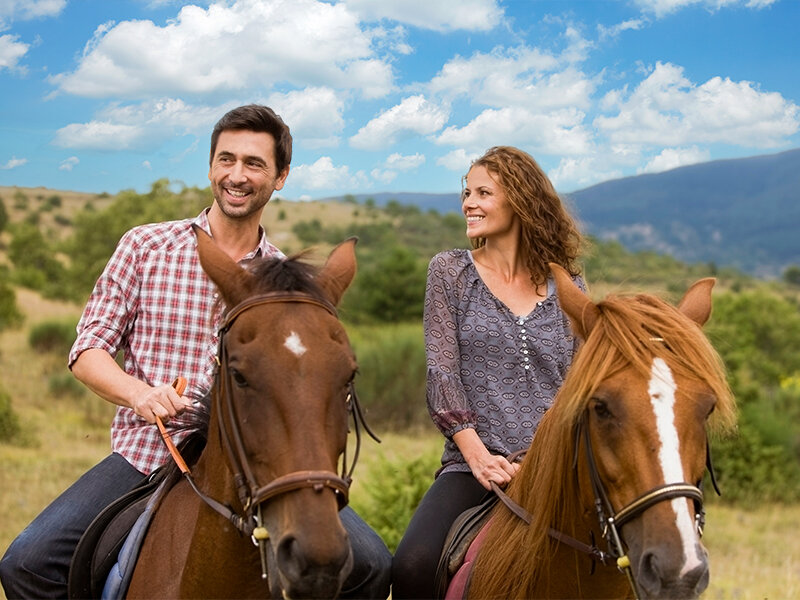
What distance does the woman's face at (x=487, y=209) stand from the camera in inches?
198

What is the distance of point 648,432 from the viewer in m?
3.15

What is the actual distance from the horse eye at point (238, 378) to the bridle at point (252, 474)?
0.09 m

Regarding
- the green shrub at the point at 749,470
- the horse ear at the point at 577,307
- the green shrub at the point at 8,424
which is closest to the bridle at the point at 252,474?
the horse ear at the point at 577,307

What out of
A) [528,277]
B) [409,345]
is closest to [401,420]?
→ [409,345]

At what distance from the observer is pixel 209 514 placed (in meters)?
3.59

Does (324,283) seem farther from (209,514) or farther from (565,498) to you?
(565,498)

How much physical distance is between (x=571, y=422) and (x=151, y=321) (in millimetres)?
2356

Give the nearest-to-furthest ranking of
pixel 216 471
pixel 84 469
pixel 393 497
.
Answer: pixel 216 471 → pixel 393 497 → pixel 84 469

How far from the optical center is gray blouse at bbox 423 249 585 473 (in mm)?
4746

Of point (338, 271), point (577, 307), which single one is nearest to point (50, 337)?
point (338, 271)

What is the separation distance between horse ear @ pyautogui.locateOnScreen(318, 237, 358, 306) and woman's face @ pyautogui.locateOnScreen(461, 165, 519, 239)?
1.37 meters

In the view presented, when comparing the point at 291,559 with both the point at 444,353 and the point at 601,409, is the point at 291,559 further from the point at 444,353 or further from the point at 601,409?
the point at 444,353

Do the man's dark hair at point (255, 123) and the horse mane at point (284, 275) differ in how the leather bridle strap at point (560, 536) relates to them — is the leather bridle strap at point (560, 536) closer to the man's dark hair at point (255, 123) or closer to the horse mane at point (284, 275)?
the horse mane at point (284, 275)

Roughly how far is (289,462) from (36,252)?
60.7m
